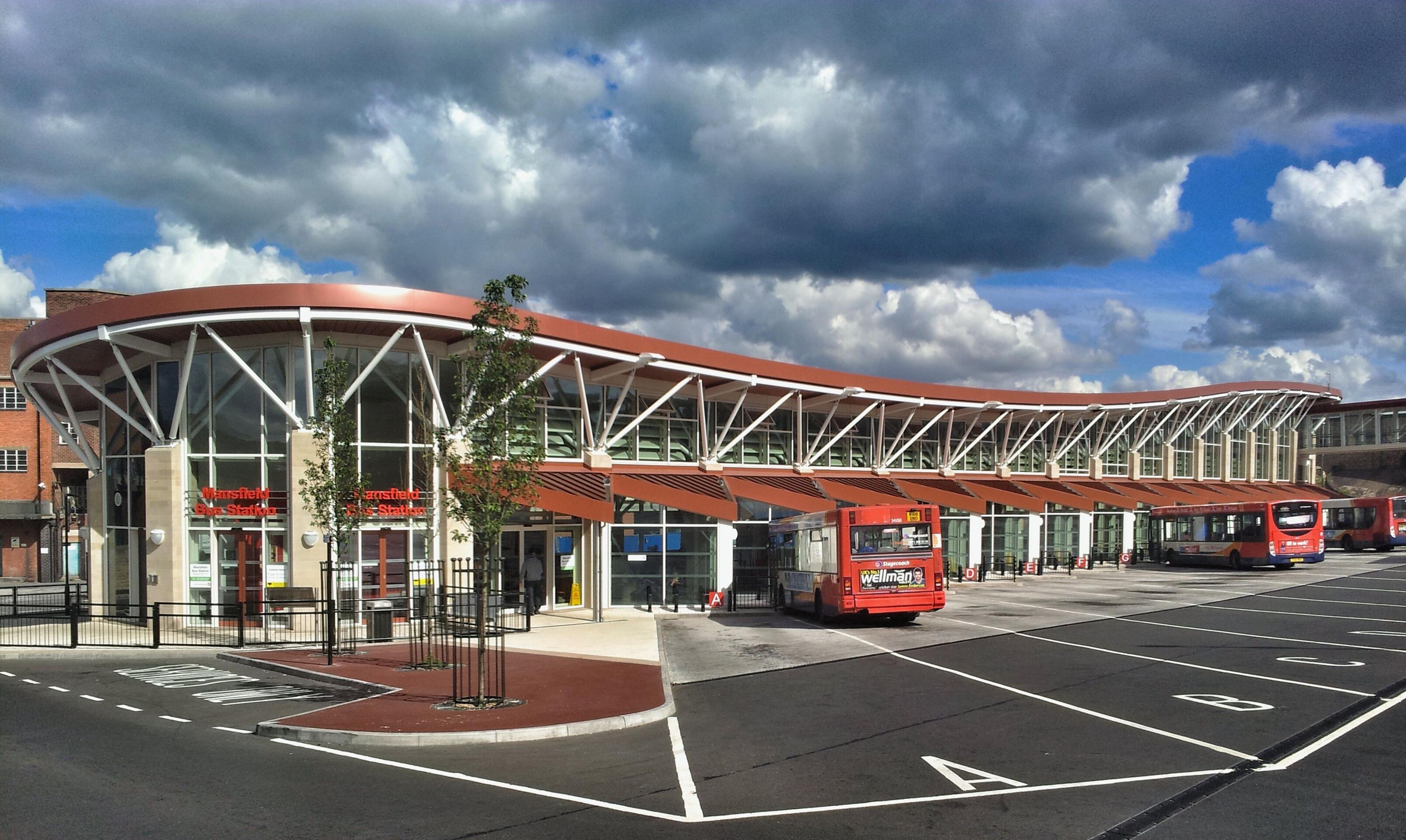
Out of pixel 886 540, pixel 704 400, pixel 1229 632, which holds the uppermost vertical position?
pixel 704 400

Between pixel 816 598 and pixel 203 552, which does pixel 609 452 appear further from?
pixel 203 552

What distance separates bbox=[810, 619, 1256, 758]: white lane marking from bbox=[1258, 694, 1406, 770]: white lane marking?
1.22ft

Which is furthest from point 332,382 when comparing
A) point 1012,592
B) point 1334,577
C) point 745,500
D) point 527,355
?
point 1334,577

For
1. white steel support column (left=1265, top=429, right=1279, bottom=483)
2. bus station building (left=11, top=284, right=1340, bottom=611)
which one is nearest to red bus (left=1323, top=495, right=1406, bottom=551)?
white steel support column (left=1265, top=429, right=1279, bottom=483)

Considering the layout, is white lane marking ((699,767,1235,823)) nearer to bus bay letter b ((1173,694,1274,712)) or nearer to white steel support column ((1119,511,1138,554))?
bus bay letter b ((1173,694,1274,712))

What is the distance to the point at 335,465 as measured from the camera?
20.5 meters

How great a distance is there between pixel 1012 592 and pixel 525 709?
2551 centimetres

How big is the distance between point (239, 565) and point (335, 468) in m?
6.75

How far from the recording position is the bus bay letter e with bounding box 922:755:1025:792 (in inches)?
369

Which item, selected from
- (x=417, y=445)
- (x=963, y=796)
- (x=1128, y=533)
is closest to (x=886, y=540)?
(x=417, y=445)

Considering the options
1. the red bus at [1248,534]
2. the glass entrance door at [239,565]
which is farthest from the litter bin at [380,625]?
the red bus at [1248,534]

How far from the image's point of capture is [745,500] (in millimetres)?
33531

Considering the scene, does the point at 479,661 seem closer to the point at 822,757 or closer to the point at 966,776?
the point at 822,757

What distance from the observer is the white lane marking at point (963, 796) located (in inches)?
336
